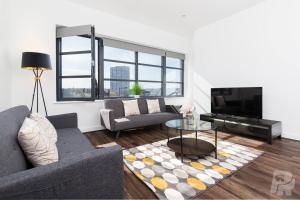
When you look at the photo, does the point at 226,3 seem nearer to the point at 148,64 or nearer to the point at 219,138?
the point at 148,64

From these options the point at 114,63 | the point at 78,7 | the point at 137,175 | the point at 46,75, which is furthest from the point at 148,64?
the point at 137,175

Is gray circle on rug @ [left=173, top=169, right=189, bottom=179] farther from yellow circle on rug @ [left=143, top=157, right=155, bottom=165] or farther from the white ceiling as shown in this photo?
the white ceiling

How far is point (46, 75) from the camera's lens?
10.5 ft

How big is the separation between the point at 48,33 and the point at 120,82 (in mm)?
1939

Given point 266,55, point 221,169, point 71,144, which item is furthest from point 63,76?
point 266,55

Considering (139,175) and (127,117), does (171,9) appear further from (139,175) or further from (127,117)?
(139,175)

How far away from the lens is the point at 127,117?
3520 millimetres

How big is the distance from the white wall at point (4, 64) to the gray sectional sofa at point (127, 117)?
1587 millimetres

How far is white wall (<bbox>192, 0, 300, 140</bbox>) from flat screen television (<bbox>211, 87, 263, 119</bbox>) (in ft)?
1.35

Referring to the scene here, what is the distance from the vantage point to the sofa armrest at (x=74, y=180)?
81 centimetres

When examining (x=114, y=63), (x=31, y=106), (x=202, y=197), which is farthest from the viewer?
(x=114, y=63)

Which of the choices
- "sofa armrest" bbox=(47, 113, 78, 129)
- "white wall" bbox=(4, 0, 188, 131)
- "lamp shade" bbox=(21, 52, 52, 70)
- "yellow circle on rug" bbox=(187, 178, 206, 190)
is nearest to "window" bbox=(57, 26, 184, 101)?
"white wall" bbox=(4, 0, 188, 131)

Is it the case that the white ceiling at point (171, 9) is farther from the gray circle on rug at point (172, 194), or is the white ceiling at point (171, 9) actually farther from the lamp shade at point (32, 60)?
the gray circle on rug at point (172, 194)

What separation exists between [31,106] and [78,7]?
2.23m
